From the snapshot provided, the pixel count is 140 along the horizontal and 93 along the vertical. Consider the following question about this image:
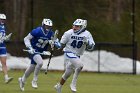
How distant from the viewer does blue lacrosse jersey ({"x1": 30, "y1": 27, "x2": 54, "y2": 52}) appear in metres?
17.7

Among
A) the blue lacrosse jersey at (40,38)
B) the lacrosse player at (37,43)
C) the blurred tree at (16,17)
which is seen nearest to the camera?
the lacrosse player at (37,43)

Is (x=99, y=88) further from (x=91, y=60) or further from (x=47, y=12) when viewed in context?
(x=47, y=12)

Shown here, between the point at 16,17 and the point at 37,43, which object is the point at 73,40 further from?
the point at 16,17

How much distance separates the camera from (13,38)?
33688 millimetres

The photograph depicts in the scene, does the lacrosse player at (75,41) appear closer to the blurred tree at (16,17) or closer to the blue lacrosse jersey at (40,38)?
the blue lacrosse jersey at (40,38)

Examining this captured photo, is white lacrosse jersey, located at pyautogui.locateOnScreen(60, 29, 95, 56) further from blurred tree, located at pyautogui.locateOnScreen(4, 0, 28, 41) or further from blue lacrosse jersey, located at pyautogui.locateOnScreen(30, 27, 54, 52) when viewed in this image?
blurred tree, located at pyautogui.locateOnScreen(4, 0, 28, 41)

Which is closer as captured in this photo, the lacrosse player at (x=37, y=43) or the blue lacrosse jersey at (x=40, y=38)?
the lacrosse player at (x=37, y=43)

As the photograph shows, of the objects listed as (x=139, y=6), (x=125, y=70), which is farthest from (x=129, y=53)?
(x=139, y=6)

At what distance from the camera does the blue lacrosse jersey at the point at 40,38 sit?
17719mm

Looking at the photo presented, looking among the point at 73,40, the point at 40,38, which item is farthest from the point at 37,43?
the point at 73,40

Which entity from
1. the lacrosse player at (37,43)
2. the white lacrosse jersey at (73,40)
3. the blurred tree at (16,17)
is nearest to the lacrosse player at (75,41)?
the white lacrosse jersey at (73,40)

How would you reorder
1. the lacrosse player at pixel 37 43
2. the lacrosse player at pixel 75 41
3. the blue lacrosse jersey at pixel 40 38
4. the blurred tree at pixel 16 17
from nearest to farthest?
the lacrosse player at pixel 75 41 < the lacrosse player at pixel 37 43 < the blue lacrosse jersey at pixel 40 38 < the blurred tree at pixel 16 17

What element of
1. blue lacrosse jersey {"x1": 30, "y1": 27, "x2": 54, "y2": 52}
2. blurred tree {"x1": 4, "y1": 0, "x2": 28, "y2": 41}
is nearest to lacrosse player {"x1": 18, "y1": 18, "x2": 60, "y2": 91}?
blue lacrosse jersey {"x1": 30, "y1": 27, "x2": 54, "y2": 52}

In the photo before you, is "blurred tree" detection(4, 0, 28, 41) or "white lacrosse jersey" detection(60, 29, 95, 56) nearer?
"white lacrosse jersey" detection(60, 29, 95, 56)
